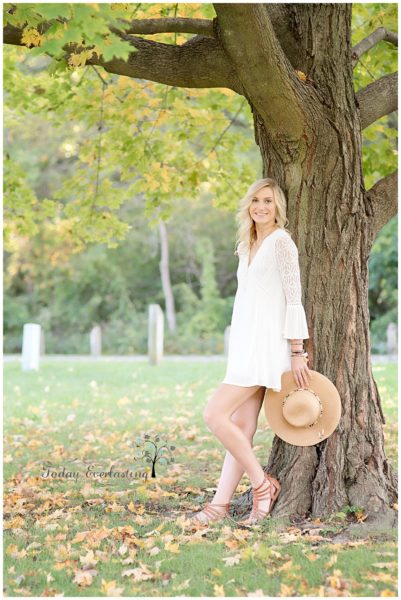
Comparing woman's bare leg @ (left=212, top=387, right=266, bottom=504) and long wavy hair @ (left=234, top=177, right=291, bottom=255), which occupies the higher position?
long wavy hair @ (left=234, top=177, right=291, bottom=255)

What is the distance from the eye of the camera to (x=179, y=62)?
560 centimetres

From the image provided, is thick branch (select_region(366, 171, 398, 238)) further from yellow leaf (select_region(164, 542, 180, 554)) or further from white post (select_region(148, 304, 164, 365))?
white post (select_region(148, 304, 164, 365))

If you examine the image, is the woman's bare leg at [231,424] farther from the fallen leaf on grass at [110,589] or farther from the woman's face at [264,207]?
the fallen leaf on grass at [110,589]

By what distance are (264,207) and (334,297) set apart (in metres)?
0.77

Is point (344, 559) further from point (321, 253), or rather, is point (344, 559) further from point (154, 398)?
point (154, 398)

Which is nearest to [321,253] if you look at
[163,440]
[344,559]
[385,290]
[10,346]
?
[344,559]

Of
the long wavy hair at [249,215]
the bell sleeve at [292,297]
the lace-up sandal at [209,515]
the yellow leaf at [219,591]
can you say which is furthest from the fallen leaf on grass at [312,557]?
the long wavy hair at [249,215]

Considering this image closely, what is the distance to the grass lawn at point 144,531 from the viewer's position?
13.5ft

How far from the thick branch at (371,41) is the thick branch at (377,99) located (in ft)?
0.78

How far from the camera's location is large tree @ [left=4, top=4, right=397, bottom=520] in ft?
17.3

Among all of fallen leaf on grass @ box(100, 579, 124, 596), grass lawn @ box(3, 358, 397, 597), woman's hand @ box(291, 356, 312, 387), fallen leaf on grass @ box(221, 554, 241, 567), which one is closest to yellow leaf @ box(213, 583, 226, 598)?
grass lawn @ box(3, 358, 397, 597)

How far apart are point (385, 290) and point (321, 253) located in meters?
19.3

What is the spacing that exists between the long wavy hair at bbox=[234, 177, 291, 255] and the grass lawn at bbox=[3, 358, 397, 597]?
6.17ft

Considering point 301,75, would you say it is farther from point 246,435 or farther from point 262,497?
point 262,497
